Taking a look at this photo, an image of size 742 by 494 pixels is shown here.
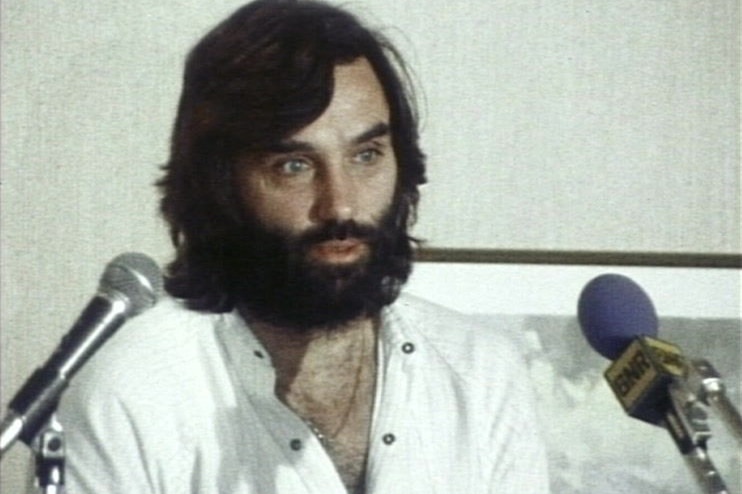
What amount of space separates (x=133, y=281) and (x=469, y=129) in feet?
1.63

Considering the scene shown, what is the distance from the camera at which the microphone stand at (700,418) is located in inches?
52.0

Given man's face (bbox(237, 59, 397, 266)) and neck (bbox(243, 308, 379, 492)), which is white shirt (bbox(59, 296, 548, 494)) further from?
man's face (bbox(237, 59, 397, 266))

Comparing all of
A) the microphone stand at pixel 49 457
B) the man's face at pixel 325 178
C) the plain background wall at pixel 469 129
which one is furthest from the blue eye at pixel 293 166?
the microphone stand at pixel 49 457

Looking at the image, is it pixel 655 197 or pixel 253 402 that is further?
pixel 655 197

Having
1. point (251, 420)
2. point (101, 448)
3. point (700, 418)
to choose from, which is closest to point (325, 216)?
point (251, 420)

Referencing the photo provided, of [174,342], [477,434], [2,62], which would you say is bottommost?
[477,434]

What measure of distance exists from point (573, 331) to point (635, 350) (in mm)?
282

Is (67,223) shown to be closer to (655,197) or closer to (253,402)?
(253,402)

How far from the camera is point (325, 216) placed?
1604mm

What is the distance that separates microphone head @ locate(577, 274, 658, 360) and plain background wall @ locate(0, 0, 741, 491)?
11cm

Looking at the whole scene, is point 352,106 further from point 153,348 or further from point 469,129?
point 153,348

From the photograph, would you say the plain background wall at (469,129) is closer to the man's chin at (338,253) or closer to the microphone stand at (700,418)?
the man's chin at (338,253)

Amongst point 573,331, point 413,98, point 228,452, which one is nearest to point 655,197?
point 573,331

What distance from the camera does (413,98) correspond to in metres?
1.69
